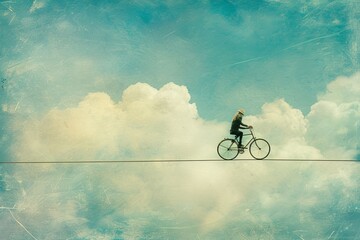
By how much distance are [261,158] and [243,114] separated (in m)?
2.19

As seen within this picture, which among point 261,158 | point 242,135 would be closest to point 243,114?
point 242,135

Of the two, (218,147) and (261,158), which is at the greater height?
(261,158)

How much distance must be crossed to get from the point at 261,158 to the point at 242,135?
1.35m

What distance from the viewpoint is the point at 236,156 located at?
1817 cm

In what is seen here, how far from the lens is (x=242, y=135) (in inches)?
702

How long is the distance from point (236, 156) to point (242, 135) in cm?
108

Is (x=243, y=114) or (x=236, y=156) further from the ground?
(x=243, y=114)

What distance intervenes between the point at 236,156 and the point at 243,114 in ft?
6.74

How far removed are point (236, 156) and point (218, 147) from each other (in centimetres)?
99

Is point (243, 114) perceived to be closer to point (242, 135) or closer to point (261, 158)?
point (242, 135)

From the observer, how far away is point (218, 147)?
1795 centimetres

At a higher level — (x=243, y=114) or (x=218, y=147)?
(x=243, y=114)

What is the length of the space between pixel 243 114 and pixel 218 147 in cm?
191
